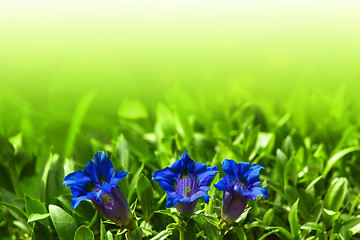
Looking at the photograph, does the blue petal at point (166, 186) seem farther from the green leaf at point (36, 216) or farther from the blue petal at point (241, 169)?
A: the green leaf at point (36, 216)

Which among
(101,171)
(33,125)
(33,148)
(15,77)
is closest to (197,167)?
(101,171)

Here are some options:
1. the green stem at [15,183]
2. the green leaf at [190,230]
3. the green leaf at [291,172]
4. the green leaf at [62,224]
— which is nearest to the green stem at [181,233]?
the green leaf at [190,230]

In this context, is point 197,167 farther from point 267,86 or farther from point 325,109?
point 267,86

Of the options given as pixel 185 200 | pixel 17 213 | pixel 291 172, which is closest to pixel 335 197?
pixel 291 172

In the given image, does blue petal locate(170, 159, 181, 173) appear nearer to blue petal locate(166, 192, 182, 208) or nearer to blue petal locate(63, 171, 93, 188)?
blue petal locate(166, 192, 182, 208)

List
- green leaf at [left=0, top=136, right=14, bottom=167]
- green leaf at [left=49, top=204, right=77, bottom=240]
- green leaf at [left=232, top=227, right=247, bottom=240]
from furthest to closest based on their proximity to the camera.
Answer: green leaf at [left=0, top=136, right=14, bottom=167]
green leaf at [left=49, top=204, right=77, bottom=240]
green leaf at [left=232, top=227, right=247, bottom=240]

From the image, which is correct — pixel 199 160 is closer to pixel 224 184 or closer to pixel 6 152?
pixel 224 184

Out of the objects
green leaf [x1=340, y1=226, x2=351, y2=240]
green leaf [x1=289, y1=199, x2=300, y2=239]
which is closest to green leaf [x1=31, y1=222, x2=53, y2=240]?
green leaf [x1=289, y1=199, x2=300, y2=239]
